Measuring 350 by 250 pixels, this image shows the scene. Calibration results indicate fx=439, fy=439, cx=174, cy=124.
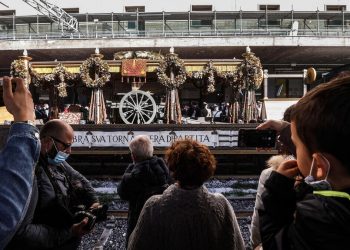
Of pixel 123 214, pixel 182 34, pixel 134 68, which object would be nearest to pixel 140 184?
pixel 123 214

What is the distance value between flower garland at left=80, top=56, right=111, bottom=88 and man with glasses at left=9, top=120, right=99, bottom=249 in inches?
435

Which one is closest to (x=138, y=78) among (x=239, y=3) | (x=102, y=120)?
(x=102, y=120)

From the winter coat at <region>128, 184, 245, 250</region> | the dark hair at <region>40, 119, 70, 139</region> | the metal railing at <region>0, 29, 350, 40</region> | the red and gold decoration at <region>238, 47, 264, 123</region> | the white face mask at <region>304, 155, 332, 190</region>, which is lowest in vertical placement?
the winter coat at <region>128, 184, 245, 250</region>

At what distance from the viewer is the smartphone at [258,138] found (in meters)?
2.91

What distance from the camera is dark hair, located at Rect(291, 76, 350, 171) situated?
132 centimetres

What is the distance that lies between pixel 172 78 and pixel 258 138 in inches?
445

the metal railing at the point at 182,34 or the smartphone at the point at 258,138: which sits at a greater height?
the metal railing at the point at 182,34

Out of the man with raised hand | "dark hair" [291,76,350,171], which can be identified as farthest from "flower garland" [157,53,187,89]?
the man with raised hand

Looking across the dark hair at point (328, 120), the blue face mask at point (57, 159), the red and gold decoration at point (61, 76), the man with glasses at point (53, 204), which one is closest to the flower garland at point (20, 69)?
the red and gold decoration at point (61, 76)

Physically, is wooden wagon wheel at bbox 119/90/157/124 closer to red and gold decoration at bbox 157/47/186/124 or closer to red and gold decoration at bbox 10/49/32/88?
red and gold decoration at bbox 157/47/186/124

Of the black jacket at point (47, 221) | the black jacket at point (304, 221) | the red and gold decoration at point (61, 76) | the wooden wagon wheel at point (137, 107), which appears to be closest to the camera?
the black jacket at point (304, 221)

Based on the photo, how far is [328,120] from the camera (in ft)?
4.36

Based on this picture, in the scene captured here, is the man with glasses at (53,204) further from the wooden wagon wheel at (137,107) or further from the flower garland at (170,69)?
the wooden wagon wheel at (137,107)

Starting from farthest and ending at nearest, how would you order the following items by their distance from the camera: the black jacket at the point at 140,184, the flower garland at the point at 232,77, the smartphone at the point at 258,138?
the flower garland at the point at 232,77 → the black jacket at the point at 140,184 → the smartphone at the point at 258,138
